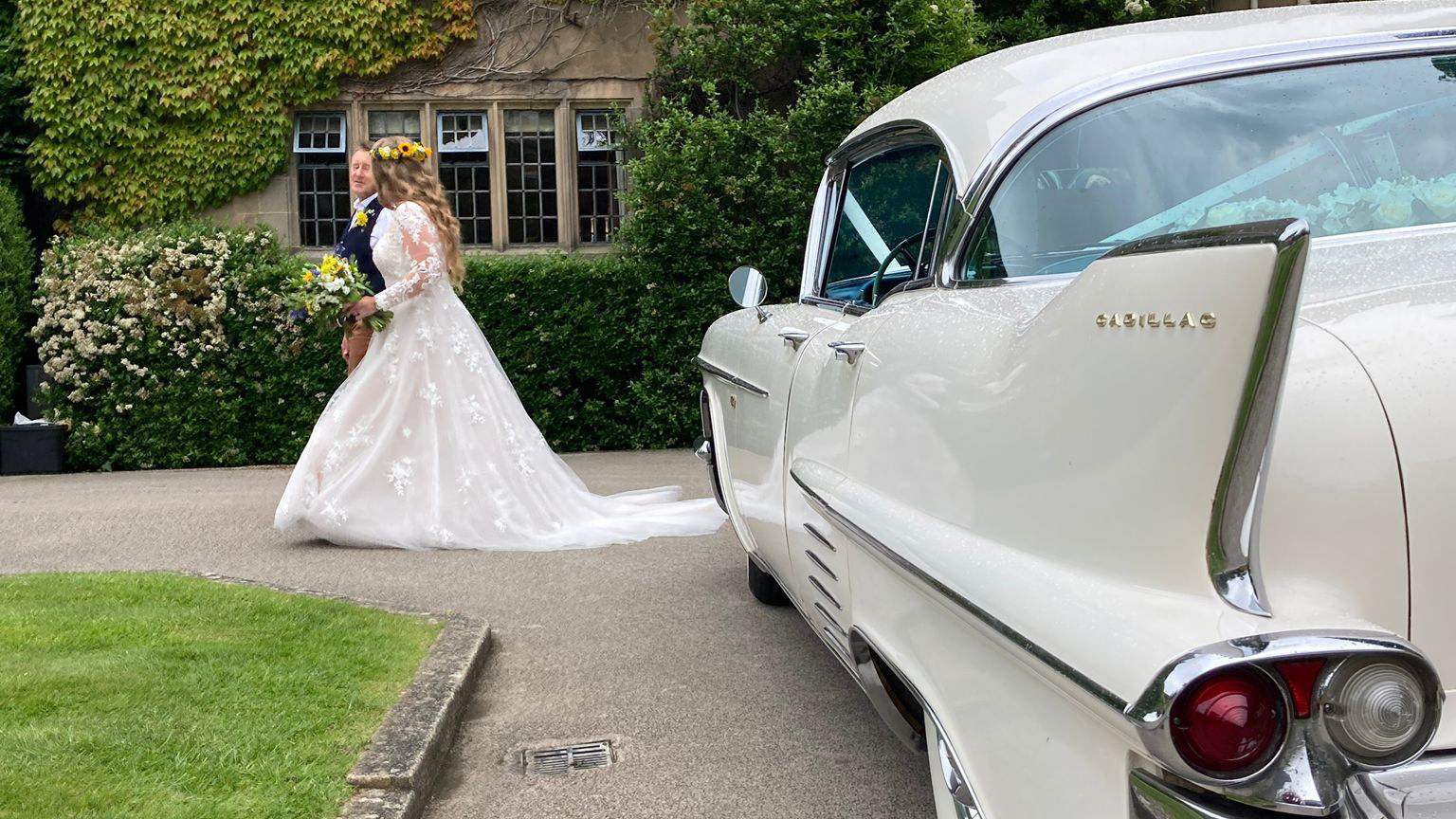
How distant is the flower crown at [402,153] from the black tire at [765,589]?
3.32 m

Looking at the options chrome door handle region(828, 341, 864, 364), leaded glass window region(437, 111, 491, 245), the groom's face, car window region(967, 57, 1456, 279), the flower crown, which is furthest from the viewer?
leaded glass window region(437, 111, 491, 245)

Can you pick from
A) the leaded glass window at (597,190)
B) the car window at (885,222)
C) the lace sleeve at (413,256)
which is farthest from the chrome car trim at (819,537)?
the leaded glass window at (597,190)

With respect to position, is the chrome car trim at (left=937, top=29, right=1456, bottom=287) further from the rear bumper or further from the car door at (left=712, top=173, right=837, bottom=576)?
the rear bumper

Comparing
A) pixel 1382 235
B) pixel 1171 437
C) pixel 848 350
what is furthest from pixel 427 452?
pixel 1171 437

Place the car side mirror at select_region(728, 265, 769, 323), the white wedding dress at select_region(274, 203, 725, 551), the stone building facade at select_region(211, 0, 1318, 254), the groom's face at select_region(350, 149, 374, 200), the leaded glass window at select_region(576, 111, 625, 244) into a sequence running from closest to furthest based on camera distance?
the car side mirror at select_region(728, 265, 769, 323)
the white wedding dress at select_region(274, 203, 725, 551)
the groom's face at select_region(350, 149, 374, 200)
the stone building facade at select_region(211, 0, 1318, 254)
the leaded glass window at select_region(576, 111, 625, 244)

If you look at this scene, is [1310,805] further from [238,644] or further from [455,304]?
[455,304]

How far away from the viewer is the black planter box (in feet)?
36.1

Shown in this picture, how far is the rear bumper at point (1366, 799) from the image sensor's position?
158 centimetres

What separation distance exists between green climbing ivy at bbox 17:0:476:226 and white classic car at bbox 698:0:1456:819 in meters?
10.5

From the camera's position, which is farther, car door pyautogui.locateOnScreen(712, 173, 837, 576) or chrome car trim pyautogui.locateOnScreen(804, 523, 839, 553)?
car door pyautogui.locateOnScreen(712, 173, 837, 576)

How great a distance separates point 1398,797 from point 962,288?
1.54m

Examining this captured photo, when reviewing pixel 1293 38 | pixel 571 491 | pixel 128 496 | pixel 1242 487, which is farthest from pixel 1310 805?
pixel 128 496

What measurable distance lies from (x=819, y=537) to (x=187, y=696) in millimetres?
2230

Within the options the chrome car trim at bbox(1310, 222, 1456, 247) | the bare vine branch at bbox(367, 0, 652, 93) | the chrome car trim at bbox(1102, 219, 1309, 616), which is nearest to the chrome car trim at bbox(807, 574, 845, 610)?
the chrome car trim at bbox(1310, 222, 1456, 247)
